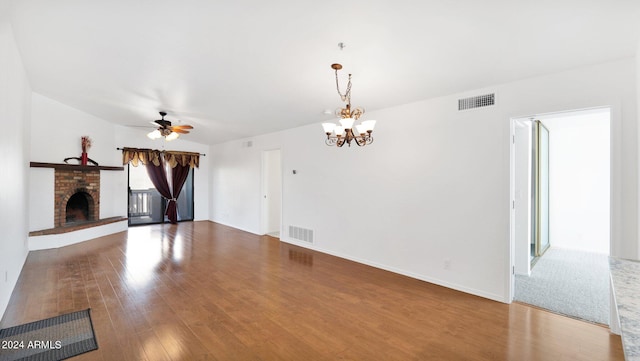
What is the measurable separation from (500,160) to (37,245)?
7.84 m

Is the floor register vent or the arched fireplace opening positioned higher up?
the arched fireplace opening

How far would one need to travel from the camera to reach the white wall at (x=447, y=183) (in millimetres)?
2713

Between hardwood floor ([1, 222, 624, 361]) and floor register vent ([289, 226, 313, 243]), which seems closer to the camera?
hardwood floor ([1, 222, 624, 361])

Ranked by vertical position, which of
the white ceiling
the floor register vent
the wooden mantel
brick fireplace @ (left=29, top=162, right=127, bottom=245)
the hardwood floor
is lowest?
the hardwood floor

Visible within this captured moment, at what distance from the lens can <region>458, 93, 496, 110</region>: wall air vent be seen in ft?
11.4

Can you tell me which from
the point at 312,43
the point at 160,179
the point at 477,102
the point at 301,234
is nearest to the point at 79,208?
the point at 160,179

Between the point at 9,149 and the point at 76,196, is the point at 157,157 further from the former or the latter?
the point at 9,149

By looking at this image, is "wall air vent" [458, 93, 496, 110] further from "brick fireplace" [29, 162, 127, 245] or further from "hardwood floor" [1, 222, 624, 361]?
"brick fireplace" [29, 162, 127, 245]

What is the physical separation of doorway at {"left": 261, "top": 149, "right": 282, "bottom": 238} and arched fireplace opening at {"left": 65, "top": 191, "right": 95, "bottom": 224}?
4033 mm

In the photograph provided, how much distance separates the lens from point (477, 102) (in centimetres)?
357

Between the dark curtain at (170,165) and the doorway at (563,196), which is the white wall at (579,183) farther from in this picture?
the dark curtain at (170,165)

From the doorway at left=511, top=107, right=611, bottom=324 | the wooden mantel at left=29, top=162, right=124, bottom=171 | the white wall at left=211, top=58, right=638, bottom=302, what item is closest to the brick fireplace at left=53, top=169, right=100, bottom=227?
the wooden mantel at left=29, top=162, right=124, bottom=171

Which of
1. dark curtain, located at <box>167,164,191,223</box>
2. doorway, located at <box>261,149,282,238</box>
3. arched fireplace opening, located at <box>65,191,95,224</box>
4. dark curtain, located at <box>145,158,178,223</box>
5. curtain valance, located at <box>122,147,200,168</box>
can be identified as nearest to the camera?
arched fireplace opening, located at <box>65,191,95,224</box>

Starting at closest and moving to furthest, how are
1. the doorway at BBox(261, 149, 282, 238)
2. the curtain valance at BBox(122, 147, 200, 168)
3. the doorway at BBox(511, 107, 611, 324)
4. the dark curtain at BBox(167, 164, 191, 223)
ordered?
the doorway at BBox(511, 107, 611, 324) → the doorway at BBox(261, 149, 282, 238) → the curtain valance at BBox(122, 147, 200, 168) → the dark curtain at BBox(167, 164, 191, 223)
